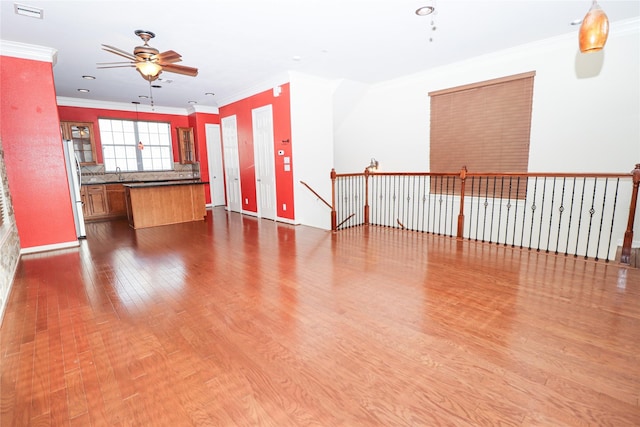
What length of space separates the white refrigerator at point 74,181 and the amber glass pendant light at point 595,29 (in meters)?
6.85

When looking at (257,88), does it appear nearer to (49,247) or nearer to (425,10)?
(425,10)

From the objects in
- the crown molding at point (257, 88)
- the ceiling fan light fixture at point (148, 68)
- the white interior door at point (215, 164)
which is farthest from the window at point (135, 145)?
the ceiling fan light fixture at point (148, 68)

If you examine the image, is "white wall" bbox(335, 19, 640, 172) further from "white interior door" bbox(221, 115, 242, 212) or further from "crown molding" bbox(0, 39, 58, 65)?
"crown molding" bbox(0, 39, 58, 65)

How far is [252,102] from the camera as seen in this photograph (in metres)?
7.05

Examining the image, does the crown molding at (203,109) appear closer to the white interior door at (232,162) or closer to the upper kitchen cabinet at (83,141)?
the white interior door at (232,162)

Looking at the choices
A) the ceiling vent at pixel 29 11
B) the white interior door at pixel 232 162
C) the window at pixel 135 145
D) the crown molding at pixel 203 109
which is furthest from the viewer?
the crown molding at pixel 203 109

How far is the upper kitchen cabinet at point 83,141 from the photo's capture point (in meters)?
7.68

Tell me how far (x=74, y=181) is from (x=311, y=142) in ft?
14.4

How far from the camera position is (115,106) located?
828cm

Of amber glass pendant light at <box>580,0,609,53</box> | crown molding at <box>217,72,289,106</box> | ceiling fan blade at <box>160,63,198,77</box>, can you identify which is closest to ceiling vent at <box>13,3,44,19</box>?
ceiling fan blade at <box>160,63,198,77</box>

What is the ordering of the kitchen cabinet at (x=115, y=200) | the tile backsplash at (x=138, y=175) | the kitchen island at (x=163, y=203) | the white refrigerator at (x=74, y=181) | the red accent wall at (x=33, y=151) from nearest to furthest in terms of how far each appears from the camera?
1. the red accent wall at (x=33, y=151)
2. the white refrigerator at (x=74, y=181)
3. the kitchen island at (x=163, y=203)
4. the kitchen cabinet at (x=115, y=200)
5. the tile backsplash at (x=138, y=175)

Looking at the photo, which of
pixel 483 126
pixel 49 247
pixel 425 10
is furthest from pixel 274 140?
pixel 49 247

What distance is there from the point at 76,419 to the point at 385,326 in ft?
6.73

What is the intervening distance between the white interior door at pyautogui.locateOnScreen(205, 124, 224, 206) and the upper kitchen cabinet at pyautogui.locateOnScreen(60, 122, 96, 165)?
283cm
